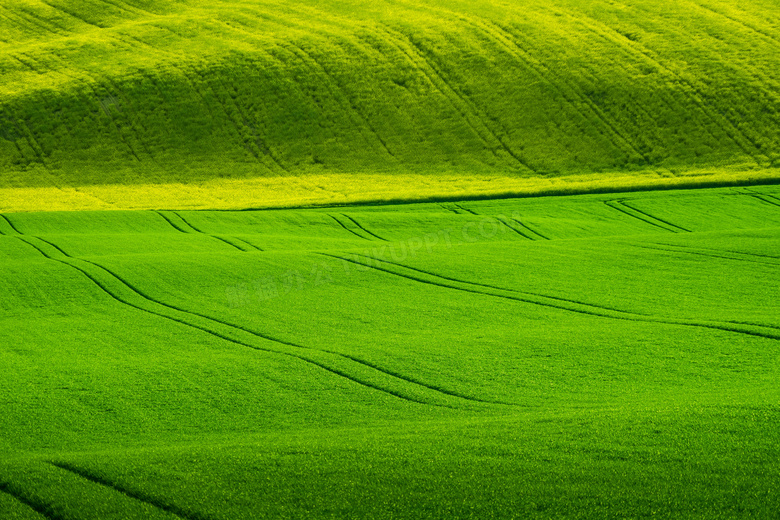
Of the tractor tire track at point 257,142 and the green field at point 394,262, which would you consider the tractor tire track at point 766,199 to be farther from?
the tractor tire track at point 257,142

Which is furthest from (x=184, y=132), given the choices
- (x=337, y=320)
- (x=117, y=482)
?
(x=117, y=482)

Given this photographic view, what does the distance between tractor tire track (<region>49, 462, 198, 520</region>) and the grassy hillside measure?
886 inches

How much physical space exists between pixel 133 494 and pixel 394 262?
1182 cm

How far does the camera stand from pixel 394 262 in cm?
1759

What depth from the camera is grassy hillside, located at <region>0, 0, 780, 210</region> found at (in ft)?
106

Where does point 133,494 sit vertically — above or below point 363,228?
above

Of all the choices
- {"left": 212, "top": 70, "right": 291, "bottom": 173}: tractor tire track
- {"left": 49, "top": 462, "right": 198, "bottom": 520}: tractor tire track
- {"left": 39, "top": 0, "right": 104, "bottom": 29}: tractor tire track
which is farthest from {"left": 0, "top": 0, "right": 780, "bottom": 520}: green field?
{"left": 39, "top": 0, "right": 104, "bottom": 29}: tractor tire track

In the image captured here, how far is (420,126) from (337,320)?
81.9ft

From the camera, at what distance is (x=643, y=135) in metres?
34.6

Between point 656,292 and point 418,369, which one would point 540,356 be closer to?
point 418,369

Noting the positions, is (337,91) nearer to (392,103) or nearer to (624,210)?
(392,103)

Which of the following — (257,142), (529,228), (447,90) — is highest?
(447,90)

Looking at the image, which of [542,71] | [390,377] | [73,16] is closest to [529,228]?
[390,377]

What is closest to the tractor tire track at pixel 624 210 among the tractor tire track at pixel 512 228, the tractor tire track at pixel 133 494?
the tractor tire track at pixel 512 228
